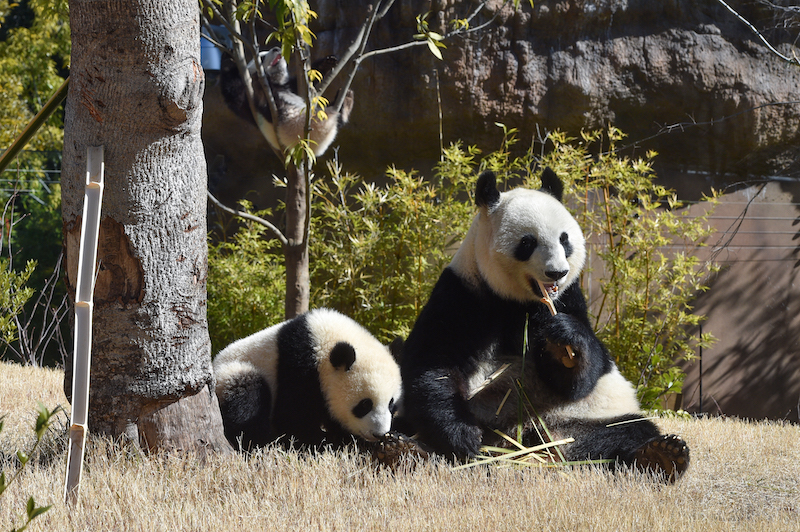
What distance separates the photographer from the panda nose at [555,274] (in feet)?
9.15

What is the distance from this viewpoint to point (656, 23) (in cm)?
718

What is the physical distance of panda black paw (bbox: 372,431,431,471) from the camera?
2836 mm

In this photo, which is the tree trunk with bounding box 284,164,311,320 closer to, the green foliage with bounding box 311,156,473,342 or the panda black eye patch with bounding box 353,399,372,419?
the green foliage with bounding box 311,156,473,342

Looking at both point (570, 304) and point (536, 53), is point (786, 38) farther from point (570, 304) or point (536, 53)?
point (570, 304)

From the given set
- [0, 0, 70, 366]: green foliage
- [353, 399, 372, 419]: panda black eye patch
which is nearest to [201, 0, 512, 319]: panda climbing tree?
[353, 399, 372, 419]: panda black eye patch

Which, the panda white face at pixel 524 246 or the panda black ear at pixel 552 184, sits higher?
the panda black ear at pixel 552 184

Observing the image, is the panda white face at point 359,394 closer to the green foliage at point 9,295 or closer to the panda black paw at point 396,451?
the panda black paw at point 396,451

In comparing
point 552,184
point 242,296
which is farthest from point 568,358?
point 242,296

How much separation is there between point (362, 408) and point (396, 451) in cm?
46

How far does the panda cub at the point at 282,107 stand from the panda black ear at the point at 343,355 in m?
2.60

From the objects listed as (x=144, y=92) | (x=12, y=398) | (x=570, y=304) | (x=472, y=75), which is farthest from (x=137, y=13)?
(x=472, y=75)

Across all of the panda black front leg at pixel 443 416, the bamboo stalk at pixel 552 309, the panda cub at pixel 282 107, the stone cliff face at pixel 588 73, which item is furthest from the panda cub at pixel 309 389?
the stone cliff face at pixel 588 73

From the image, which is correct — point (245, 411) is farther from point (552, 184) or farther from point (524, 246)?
point (552, 184)

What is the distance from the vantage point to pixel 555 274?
2.80 metres
